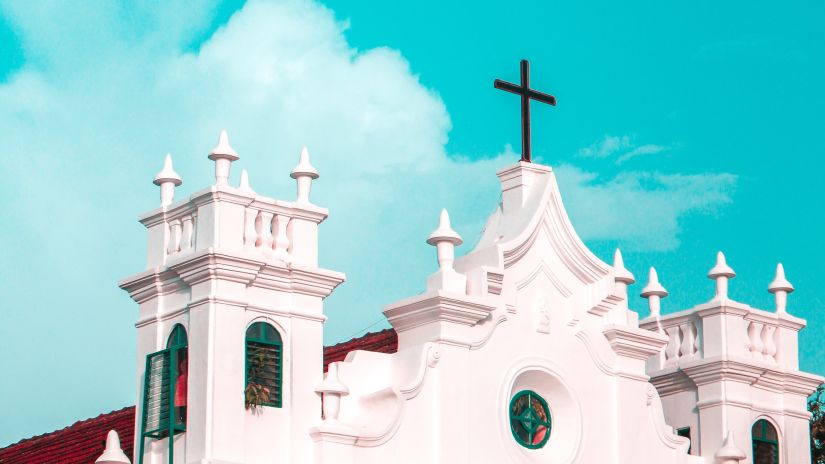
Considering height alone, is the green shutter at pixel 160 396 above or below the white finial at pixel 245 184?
below

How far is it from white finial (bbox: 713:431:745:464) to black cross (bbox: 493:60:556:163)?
545cm

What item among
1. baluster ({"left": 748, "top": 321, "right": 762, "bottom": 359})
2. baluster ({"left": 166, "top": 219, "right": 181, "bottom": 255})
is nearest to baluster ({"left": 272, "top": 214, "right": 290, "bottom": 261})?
baluster ({"left": 166, "top": 219, "right": 181, "bottom": 255})

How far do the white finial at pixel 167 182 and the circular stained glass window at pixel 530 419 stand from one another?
5.70m

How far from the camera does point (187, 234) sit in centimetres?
2723

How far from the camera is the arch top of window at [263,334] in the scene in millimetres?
26781

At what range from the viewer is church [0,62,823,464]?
26422 mm

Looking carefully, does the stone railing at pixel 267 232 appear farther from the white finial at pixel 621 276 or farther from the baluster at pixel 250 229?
the white finial at pixel 621 276

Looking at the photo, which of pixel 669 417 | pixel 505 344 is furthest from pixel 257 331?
pixel 669 417

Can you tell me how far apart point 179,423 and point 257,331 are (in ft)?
5.28

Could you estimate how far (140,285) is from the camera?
27641 millimetres

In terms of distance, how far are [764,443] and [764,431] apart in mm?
200

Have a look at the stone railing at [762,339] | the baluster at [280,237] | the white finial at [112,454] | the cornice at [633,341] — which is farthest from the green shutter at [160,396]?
the stone railing at [762,339]

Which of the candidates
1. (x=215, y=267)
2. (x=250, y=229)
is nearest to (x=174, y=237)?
(x=250, y=229)

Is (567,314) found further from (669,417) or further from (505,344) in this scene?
(669,417)
